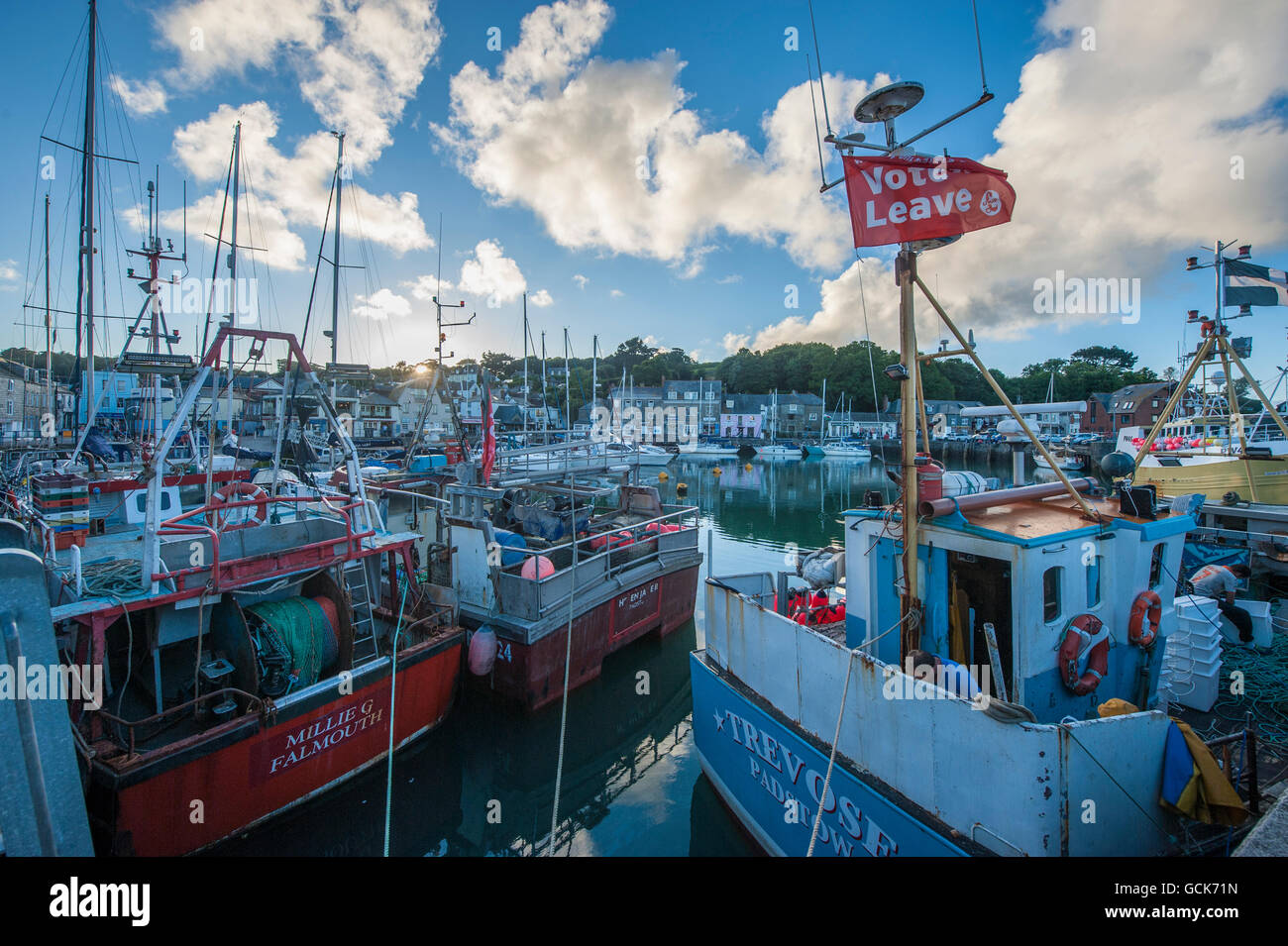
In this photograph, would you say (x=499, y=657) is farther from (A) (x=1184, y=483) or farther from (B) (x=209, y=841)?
(A) (x=1184, y=483)

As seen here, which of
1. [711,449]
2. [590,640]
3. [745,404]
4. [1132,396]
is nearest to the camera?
[590,640]

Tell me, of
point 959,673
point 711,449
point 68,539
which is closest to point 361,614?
point 68,539

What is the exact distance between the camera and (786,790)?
605 cm

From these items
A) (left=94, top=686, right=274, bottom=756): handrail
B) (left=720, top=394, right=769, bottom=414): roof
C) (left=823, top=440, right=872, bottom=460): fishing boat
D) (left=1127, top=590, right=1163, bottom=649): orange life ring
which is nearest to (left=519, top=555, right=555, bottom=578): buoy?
(left=94, top=686, right=274, bottom=756): handrail

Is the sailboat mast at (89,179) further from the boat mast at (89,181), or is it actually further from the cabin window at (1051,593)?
the cabin window at (1051,593)

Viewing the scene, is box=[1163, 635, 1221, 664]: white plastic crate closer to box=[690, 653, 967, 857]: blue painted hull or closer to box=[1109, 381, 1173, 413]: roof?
box=[690, 653, 967, 857]: blue painted hull

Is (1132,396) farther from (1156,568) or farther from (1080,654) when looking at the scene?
(1080,654)

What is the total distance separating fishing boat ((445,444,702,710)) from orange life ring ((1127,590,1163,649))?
6970mm

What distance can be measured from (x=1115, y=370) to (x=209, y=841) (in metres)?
129

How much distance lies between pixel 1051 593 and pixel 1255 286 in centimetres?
841

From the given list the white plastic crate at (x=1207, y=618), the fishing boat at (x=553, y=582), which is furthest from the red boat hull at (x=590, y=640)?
the white plastic crate at (x=1207, y=618)

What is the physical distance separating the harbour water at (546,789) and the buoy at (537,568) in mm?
2379
